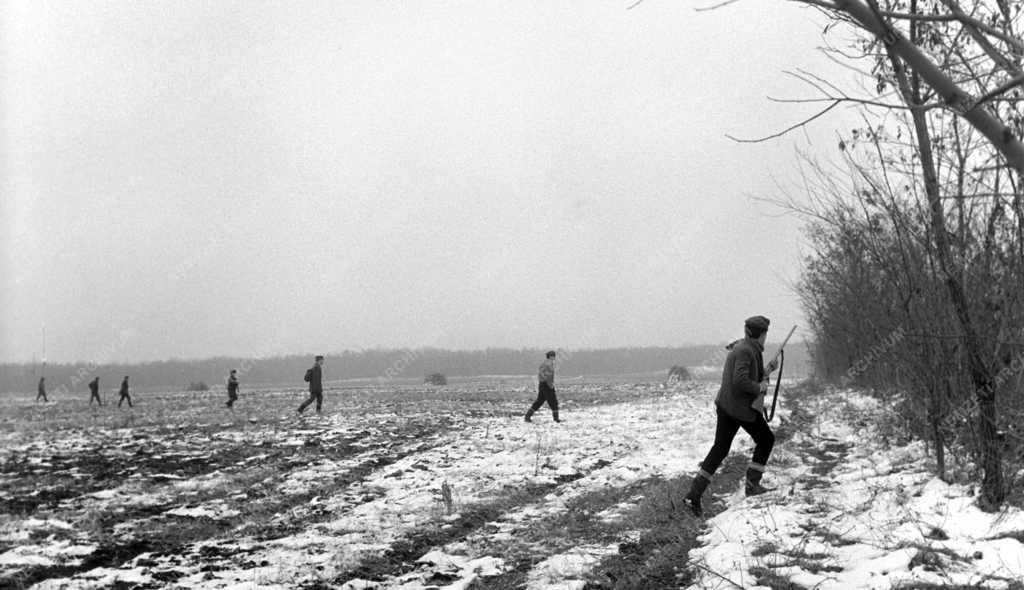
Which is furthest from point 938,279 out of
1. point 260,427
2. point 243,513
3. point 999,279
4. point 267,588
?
point 260,427

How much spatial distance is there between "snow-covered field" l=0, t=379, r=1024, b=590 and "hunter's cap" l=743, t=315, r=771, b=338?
1693mm

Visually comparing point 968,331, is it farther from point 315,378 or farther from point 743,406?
point 315,378

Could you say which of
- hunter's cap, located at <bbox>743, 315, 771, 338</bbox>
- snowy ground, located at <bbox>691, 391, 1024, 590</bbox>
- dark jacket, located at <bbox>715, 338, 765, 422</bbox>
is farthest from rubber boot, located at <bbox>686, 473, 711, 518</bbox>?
hunter's cap, located at <bbox>743, 315, 771, 338</bbox>

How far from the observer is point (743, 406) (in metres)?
6.75

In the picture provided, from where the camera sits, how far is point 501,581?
4922mm

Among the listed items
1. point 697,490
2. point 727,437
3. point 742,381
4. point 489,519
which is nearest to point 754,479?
point 727,437

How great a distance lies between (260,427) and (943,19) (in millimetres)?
16853

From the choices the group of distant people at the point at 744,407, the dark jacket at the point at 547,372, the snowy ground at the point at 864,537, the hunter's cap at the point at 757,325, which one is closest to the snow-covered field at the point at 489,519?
the snowy ground at the point at 864,537

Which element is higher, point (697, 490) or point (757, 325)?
point (757, 325)

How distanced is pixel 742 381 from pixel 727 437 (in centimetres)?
57

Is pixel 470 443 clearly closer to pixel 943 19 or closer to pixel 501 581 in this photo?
pixel 501 581

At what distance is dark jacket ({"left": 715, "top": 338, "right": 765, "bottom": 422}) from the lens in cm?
671

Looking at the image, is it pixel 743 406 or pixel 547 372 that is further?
pixel 547 372

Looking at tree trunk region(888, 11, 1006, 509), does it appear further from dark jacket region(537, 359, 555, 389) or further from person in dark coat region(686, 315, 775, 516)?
dark jacket region(537, 359, 555, 389)
